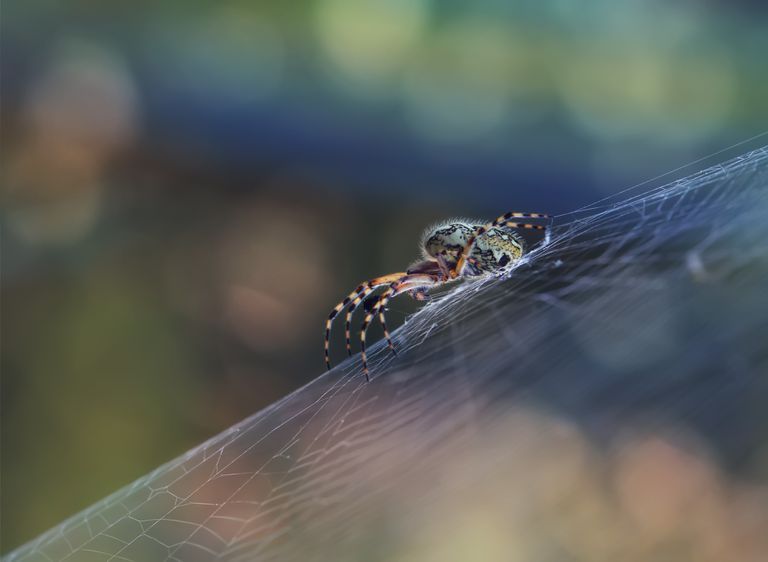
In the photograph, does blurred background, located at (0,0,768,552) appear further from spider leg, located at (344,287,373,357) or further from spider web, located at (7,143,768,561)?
spider web, located at (7,143,768,561)

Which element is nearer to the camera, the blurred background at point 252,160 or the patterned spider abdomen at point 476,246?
the patterned spider abdomen at point 476,246

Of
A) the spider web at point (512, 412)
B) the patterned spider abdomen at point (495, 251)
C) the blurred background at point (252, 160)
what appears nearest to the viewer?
the spider web at point (512, 412)

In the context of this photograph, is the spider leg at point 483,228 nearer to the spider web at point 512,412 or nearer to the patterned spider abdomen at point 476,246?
the patterned spider abdomen at point 476,246

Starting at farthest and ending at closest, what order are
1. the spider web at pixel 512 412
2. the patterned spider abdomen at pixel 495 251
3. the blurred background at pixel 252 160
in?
1. the blurred background at pixel 252 160
2. the patterned spider abdomen at pixel 495 251
3. the spider web at pixel 512 412

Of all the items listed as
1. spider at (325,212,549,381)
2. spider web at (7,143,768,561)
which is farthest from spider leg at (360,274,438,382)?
spider web at (7,143,768,561)

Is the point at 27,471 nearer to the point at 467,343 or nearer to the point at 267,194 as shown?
the point at 267,194

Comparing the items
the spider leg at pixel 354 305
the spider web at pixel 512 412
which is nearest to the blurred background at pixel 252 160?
the spider leg at pixel 354 305
